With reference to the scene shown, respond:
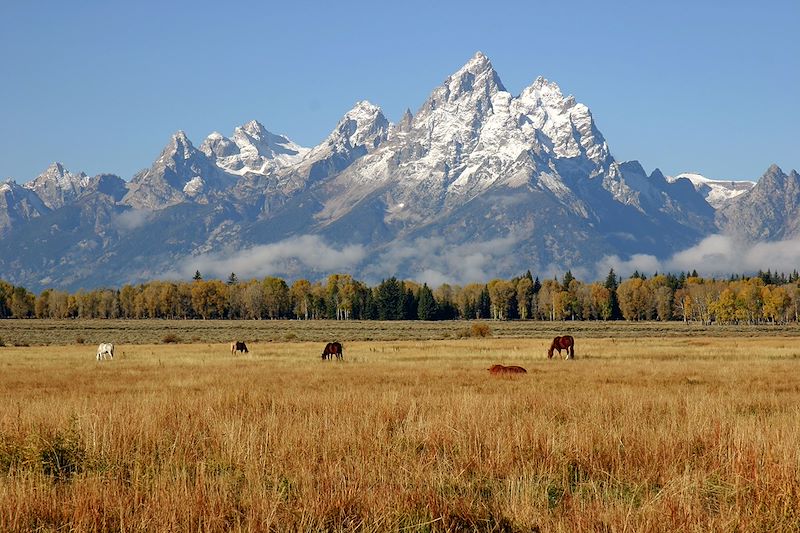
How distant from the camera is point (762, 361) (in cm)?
3878

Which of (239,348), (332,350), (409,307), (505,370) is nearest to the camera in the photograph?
(505,370)

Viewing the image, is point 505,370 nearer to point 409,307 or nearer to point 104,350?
point 104,350

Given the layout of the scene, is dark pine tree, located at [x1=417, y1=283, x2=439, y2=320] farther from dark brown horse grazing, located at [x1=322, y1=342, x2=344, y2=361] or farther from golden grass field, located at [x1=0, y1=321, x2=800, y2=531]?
golden grass field, located at [x1=0, y1=321, x2=800, y2=531]

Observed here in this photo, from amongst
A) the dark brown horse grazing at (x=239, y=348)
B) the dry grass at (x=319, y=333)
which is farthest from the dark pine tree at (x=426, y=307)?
the dark brown horse grazing at (x=239, y=348)

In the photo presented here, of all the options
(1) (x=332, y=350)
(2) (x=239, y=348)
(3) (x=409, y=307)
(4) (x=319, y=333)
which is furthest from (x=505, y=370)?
(3) (x=409, y=307)

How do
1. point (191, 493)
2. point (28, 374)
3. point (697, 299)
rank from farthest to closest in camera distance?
point (697, 299) → point (28, 374) → point (191, 493)

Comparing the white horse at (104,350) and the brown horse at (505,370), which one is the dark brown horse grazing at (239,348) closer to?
the white horse at (104,350)

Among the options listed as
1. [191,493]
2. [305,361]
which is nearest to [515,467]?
[191,493]

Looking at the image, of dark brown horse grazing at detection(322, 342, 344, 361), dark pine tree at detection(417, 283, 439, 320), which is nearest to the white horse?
dark brown horse grazing at detection(322, 342, 344, 361)

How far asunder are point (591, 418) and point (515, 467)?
Answer: 449 centimetres

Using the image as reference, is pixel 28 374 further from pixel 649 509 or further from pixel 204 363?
pixel 649 509

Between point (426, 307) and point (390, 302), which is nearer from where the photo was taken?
point (426, 307)

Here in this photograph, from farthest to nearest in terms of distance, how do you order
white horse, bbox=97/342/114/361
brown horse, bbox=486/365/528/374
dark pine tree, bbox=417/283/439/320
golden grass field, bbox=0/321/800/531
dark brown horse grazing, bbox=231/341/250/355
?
dark pine tree, bbox=417/283/439/320, dark brown horse grazing, bbox=231/341/250/355, white horse, bbox=97/342/114/361, brown horse, bbox=486/365/528/374, golden grass field, bbox=0/321/800/531

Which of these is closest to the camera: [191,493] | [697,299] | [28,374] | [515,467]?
[191,493]
